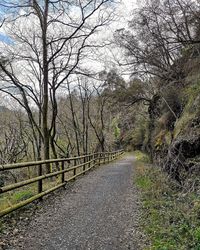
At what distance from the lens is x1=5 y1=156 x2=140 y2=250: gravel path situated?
482 centimetres

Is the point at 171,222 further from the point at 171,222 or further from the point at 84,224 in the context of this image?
the point at 84,224

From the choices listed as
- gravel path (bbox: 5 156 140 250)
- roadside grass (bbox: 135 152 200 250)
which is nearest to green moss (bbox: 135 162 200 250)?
roadside grass (bbox: 135 152 200 250)

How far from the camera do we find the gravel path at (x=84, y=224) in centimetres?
482

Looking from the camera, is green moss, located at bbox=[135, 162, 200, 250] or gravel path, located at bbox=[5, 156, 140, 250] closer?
green moss, located at bbox=[135, 162, 200, 250]

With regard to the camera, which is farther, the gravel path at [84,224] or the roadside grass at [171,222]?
the gravel path at [84,224]

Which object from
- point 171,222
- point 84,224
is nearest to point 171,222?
point 171,222

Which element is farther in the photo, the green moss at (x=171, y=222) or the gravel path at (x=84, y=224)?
the gravel path at (x=84, y=224)

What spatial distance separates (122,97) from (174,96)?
10356 mm

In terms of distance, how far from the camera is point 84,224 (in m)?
5.84

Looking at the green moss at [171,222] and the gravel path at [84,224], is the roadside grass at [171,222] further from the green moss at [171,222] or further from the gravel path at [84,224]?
the gravel path at [84,224]

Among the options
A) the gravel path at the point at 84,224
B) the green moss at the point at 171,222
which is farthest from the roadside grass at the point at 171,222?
the gravel path at the point at 84,224

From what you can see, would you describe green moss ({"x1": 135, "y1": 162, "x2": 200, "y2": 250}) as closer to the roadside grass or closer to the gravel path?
the roadside grass

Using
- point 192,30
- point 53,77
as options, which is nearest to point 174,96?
point 192,30

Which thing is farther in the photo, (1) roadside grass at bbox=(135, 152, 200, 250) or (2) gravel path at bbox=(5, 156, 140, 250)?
(2) gravel path at bbox=(5, 156, 140, 250)
